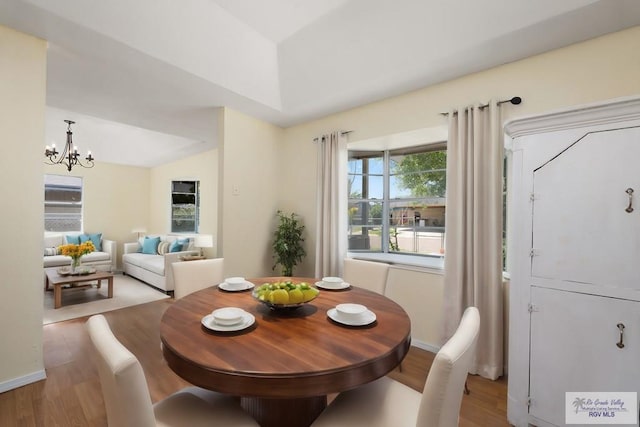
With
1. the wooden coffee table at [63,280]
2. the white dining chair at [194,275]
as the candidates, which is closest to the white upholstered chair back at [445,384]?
the white dining chair at [194,275]

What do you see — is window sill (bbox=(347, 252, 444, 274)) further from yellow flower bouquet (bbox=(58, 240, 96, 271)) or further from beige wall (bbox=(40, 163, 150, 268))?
beige wall (bbox=(40, 163, 150, 268))

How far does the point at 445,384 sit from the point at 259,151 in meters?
3.37

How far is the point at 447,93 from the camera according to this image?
2592mm

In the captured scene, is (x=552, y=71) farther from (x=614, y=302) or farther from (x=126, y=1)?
(x=126, y=1)

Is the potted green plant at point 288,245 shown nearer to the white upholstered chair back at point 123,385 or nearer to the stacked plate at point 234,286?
the stacked plate at point 234,286

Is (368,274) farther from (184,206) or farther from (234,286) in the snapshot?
(184,206)

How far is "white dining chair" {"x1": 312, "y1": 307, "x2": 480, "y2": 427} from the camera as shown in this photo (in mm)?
830

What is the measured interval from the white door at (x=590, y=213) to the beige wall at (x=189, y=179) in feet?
16.3

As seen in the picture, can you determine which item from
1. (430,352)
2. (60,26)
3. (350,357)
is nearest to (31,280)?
(60,26)

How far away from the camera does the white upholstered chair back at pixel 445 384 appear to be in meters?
0.82

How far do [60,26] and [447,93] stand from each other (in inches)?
121

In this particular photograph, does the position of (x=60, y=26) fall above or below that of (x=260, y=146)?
above

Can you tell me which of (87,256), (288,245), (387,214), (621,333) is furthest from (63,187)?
(621,333)

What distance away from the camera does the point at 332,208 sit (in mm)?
3344
